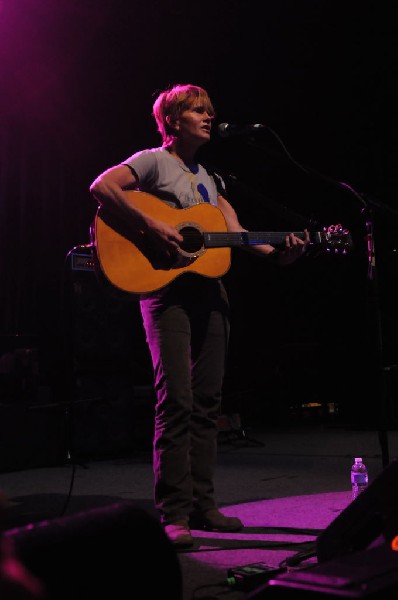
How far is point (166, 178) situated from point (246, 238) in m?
0.45

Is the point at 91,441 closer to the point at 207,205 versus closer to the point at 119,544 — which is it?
the point at 207,205

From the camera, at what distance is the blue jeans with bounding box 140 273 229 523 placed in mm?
2959

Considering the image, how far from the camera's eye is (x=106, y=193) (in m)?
2.92

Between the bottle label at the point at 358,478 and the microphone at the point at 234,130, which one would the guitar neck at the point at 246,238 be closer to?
the microphone at the point at 234,130

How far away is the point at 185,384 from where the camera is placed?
2986 millimetres

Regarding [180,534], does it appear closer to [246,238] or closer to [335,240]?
[246,238]

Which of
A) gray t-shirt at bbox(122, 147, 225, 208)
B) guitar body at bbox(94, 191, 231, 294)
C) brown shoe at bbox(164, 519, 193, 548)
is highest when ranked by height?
gray t-shirt at bbox(122, 147, 225, 208)

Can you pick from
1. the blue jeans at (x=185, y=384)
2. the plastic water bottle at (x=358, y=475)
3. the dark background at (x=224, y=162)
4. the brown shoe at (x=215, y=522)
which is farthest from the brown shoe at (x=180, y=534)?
the dark background at (x=224, y=162)

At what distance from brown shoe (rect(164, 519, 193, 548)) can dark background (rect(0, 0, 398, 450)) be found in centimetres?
270

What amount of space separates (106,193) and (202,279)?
56cm

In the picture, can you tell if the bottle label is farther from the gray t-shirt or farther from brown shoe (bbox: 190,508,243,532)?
the gray t-shirt

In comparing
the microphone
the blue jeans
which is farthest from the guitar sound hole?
the microphone

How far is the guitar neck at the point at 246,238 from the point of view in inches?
121

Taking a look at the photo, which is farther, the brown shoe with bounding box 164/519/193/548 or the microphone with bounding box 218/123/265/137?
the microphone with bounding box 218/123/265/137
